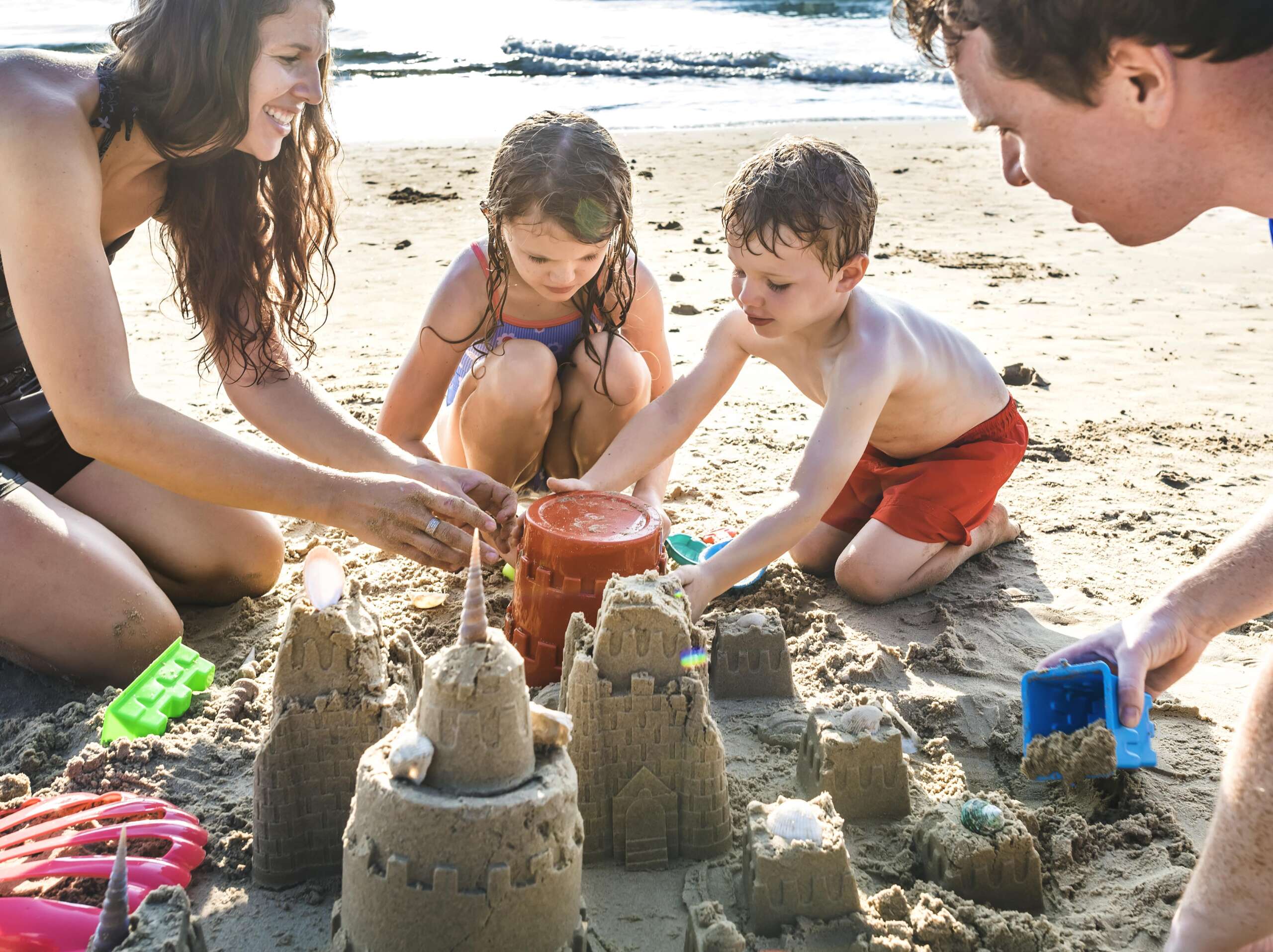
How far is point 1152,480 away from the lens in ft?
12.7

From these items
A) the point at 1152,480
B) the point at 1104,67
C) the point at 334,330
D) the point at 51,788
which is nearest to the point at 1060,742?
the point at 1104,67

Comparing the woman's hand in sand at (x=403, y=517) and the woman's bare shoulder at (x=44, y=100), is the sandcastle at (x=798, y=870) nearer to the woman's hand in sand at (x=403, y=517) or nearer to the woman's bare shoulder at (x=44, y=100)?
the woman's hand in sand at (x=403, y=517)

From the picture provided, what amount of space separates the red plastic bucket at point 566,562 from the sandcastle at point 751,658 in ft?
0.81

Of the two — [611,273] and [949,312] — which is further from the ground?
[611,273]

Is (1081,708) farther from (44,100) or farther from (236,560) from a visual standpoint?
(44,100)

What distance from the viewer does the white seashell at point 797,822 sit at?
1.83 meters

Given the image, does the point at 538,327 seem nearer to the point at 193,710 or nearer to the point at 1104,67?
the point at 193,710

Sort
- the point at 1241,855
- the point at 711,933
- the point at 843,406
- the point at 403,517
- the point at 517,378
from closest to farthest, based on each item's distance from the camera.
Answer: the point at 1241,855 < the point at 711,933 < the point at 403,517 < the point at 843,406 < the point at 517,378

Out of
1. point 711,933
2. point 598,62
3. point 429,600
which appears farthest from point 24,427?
point 598,62

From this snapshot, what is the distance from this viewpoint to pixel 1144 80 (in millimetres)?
1612

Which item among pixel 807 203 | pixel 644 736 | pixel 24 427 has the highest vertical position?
pixel 807 203

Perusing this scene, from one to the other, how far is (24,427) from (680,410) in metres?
1.95

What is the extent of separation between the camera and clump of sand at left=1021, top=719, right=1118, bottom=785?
221 cm

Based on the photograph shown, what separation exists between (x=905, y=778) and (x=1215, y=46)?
1499 millimetres
